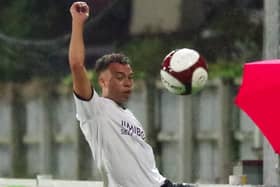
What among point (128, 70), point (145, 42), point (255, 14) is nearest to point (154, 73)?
point (145, 42)

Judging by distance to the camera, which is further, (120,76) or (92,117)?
(120,76)

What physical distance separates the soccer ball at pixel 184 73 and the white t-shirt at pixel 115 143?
1.89 feet

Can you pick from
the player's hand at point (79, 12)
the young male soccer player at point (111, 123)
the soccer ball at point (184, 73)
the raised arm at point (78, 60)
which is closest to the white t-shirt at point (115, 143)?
the young male soccer player at point (111, 123)

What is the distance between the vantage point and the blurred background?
13758 mm

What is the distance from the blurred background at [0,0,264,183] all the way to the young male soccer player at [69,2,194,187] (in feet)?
18.1

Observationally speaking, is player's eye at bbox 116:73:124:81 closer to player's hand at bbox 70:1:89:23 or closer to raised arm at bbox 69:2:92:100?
raised arm at bbox 69:2:92:100

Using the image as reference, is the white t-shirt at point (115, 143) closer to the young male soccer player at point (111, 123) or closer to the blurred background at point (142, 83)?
the young male soccer player at point (111, 123)

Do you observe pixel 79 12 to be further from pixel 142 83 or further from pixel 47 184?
pixel 142 83

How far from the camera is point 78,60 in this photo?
705 cm

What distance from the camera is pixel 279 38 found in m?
11.3

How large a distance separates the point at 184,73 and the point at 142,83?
660 centimetres

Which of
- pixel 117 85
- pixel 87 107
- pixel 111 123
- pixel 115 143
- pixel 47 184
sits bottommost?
pixel 47 184

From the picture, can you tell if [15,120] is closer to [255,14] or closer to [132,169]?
[255,14]

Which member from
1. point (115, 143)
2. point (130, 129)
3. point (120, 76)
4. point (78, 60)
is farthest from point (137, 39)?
point (78, 60)
